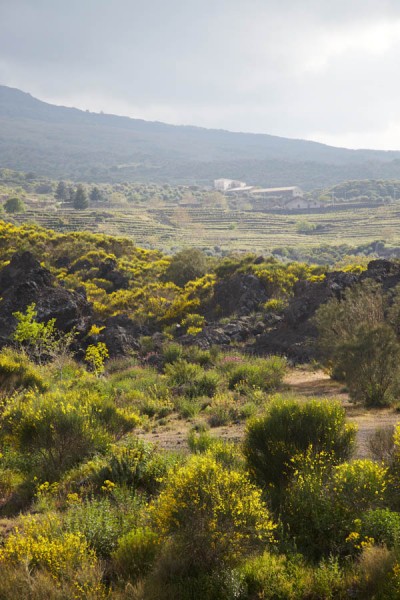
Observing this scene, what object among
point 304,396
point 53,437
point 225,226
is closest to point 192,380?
point 304,396

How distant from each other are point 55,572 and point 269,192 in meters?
183

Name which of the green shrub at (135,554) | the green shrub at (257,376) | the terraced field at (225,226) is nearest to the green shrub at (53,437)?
the green shrub at (135,554)

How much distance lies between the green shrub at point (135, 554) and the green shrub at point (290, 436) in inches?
77.3

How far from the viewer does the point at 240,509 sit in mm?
4719

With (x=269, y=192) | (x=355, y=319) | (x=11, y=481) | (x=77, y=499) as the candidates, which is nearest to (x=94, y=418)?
(x=11, y=481)

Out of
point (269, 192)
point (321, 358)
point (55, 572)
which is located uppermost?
point (269, 192)

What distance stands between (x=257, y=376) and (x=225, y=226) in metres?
90.3

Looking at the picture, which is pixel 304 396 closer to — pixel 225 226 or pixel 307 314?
pixel 307 314

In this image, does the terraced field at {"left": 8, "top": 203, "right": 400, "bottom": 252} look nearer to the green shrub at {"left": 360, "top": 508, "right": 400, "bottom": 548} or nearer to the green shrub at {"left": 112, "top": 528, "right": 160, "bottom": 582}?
the green shrub at {"left": 112, "top": 528, "right": 160, "bottom": 582}

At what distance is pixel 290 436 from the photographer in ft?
22.6

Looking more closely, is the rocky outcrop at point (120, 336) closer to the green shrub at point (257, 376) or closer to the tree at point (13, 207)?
the green shrub at point (257, 376)

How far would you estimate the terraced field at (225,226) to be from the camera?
78.2 meters

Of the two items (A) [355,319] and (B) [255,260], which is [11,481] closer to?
(A) [355,319]

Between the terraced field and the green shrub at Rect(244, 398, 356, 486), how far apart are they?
64936mm
